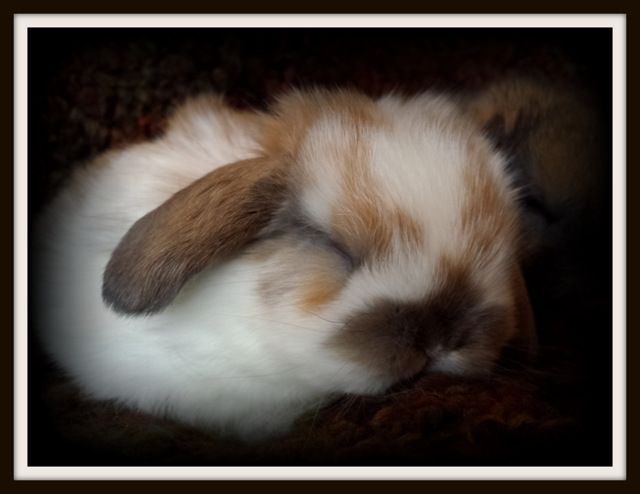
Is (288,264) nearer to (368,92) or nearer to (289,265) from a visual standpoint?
(289,265)

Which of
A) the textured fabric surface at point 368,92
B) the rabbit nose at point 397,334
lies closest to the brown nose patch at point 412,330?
the rabbit nose at point 397,334

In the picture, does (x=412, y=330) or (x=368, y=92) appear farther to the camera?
(x=368, y=92)

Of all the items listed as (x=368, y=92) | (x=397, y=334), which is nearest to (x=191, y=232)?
(x=397, y=334)

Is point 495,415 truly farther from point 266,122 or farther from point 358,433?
point 266,122

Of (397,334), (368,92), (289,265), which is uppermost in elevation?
(368,92)

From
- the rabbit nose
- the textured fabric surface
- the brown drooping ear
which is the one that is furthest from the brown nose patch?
the brown drooping ear

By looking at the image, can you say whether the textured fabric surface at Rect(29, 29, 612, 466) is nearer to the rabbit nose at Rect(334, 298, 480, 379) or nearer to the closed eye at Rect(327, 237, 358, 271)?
the rabbit nose at Rect(334, 298, 480, 379)

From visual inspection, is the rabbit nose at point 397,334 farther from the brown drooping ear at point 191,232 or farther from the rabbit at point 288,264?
the brown drooping ear at point 191,232
